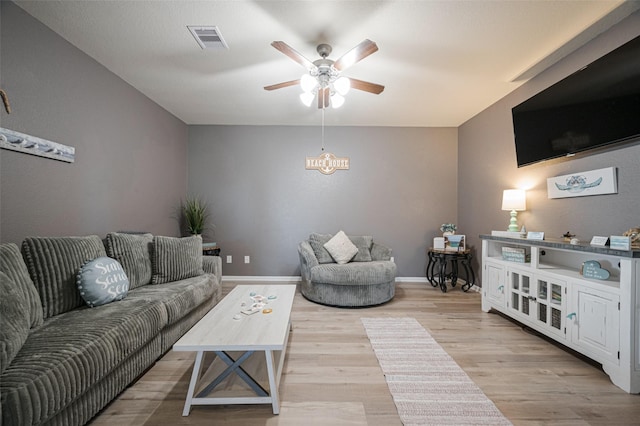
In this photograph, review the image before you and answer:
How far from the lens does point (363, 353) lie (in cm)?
231

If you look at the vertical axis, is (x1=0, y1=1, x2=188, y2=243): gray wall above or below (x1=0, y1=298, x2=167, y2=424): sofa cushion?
above

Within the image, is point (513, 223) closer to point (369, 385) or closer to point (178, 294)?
point (369, 385)

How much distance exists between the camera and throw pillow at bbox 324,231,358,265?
13.2 feet

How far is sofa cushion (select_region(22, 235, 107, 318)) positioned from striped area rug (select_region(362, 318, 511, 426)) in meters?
2.40

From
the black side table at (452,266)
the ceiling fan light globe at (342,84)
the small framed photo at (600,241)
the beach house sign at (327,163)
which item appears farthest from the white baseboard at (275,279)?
the ceiling fan light globe at (342,84)

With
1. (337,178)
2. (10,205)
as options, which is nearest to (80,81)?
(10,205)

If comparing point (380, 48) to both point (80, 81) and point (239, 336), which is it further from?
point (80, 81)

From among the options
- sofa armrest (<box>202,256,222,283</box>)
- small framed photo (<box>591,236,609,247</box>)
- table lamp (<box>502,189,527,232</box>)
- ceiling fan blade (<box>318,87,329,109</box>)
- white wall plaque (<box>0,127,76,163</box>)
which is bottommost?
sofa armrest (<box>202,256,222,283</box>)

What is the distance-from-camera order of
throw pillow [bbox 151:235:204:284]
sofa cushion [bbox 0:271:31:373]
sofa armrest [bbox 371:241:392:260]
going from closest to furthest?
sofa cushion [bbox 0:271:31:373] → throw pillow [bbox 151:235:204:284] → sofa armrest [bbox 371:241:392:260]

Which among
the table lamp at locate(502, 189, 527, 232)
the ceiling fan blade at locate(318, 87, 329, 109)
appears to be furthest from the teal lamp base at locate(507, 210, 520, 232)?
the ceiling fan blade at locate(318, 87, 329, 109)

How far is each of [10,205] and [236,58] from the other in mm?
2209

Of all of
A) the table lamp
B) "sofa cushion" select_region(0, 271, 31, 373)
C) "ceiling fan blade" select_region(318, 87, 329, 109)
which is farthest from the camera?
the table lamp

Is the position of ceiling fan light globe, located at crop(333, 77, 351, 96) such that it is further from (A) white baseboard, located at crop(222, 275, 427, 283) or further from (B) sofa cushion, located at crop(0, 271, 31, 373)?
(A) white baseboard, located at crop(222, 275, 427, 283)

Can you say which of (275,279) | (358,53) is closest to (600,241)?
(358,53)
